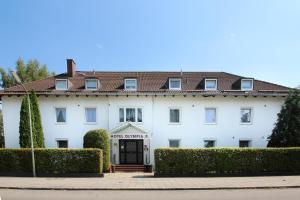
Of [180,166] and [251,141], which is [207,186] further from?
[251,141]

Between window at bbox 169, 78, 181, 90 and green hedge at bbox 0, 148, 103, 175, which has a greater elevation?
A: window at bbox 169, 78, 181, 90

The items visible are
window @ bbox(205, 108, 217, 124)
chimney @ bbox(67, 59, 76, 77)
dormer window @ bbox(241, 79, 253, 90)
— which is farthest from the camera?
chimney @ bbox(67, 59, 76, 77)

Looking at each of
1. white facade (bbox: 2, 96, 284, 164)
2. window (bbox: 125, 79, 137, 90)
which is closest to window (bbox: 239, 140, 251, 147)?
white facade (bbox: 2, 96, 284, 164)

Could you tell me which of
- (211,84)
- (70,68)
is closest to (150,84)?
(211,84)

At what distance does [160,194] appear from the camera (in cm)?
1261

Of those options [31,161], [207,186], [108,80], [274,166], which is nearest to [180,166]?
[207,186]

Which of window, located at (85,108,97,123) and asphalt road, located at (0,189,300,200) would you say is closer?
asphalt road, located at (0,189,300,200)

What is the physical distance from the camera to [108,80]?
27.1 meters

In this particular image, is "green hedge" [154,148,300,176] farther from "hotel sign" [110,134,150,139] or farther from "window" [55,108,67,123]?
"window" [55,108,67,123]

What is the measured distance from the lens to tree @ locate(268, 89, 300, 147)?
21.9 meters

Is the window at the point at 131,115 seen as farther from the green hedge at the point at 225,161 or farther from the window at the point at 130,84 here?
the green hedge at the point at 225,161

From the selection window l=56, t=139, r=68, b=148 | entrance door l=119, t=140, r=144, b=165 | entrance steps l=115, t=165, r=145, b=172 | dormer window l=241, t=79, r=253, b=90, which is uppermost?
dormer window l=241, t=79, r=253, b=90

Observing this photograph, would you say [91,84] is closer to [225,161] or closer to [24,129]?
[24,129]

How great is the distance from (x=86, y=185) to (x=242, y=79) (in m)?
17.5
